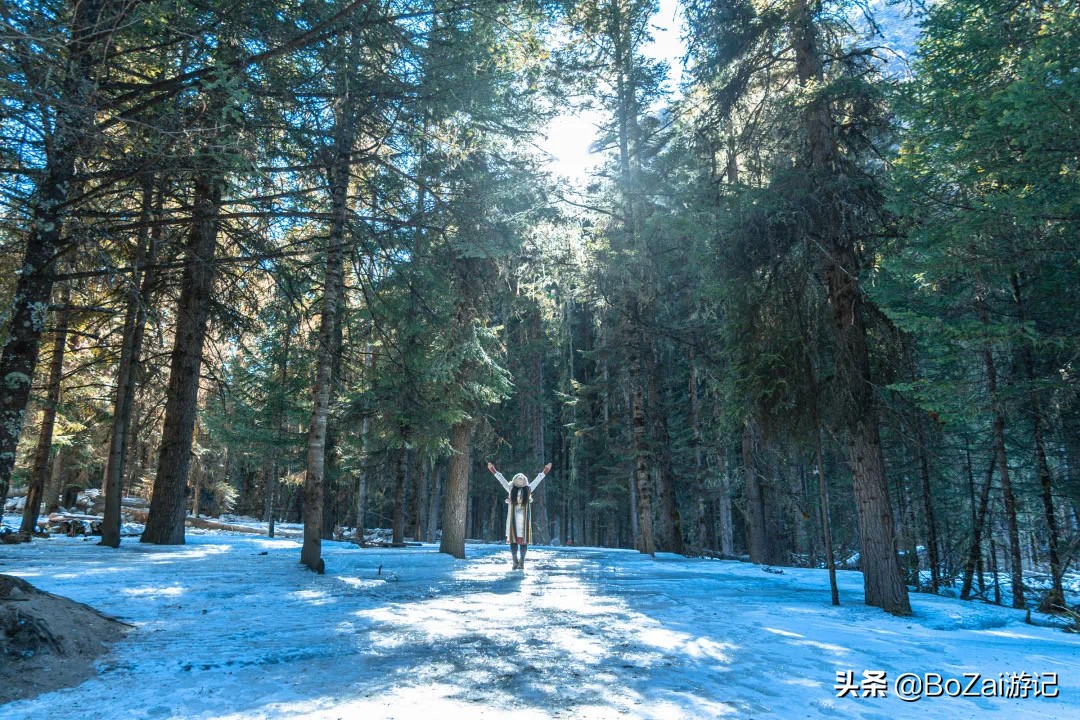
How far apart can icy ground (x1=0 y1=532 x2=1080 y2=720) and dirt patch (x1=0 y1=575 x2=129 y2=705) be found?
17cm

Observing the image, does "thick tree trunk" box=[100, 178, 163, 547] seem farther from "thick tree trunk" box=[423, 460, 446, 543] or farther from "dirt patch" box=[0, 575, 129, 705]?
"thick tree trunk" box=[423, 460, 446, 543]

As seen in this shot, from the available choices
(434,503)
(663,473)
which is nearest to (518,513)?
(663,473)

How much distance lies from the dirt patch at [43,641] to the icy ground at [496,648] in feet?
0.56

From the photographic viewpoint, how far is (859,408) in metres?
8.90

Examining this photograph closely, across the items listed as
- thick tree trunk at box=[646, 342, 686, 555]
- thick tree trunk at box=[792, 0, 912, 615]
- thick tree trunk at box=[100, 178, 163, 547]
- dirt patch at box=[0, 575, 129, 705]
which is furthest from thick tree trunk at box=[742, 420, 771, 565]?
dirt patch at box=[0, 575, 129, 705]

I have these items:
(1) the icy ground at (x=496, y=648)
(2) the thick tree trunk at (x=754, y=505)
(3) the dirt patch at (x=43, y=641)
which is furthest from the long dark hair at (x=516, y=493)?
(2) the thick tree trunk at (x=754, y=505)

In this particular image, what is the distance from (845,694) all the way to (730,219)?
292 inches

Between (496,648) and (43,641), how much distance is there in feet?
11.8

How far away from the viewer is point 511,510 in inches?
491

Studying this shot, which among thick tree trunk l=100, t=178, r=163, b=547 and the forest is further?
thick tree trunk l=100, t=178, r=163, b=547

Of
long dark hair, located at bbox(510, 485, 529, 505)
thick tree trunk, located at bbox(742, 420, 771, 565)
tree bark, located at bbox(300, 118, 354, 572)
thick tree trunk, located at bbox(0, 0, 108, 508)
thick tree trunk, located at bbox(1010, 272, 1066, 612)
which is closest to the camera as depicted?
thick tree trunk, located at bbox(0, 0, 108, 508)

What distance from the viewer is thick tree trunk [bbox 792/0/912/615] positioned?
8633mm

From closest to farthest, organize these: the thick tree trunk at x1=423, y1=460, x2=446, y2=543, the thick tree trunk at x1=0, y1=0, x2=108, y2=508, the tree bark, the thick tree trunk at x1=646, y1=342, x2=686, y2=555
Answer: the thick tree trunk at x1=0, y1=0, x2=108, y2=508, the tree bark, the thick tree trunk at x1=646, y1=342, x2=686, y2=555, the thick tree trunk at x1=423, y1=460, x2=446, y2=543

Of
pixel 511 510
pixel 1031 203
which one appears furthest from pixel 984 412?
pixel 511 510
